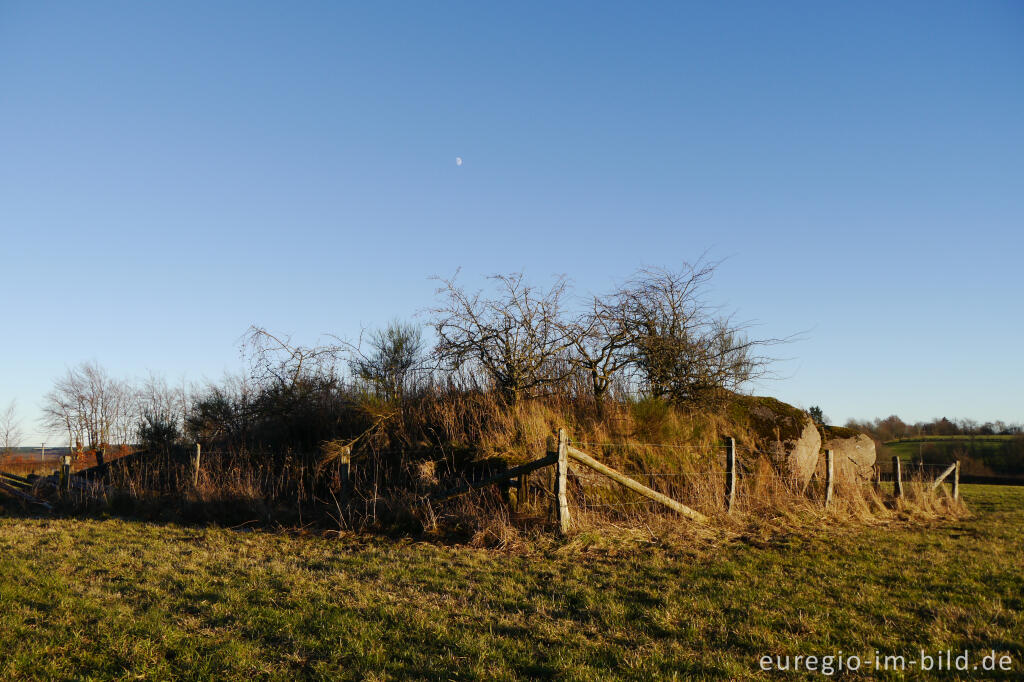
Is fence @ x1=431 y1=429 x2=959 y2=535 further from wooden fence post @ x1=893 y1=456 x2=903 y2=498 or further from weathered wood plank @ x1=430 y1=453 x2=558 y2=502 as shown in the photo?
wooden fence post @ x1=893 y1=456 x2=903 y2=498

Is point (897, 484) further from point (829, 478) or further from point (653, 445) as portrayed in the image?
point (653, 445)

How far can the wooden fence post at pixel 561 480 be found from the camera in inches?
400

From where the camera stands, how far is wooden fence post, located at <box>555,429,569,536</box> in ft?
33.3

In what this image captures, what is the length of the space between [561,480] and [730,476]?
436 cm

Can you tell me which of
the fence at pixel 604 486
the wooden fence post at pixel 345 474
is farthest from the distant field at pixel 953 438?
the wooden fence post at pixel 345 474

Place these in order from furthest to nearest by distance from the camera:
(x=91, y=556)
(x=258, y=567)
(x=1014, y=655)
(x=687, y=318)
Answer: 1. (x=687, y=318)
2. (x=91, y=556)
3. (x=258, y=567)
4. (x=1014, y=655)

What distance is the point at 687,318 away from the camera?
16.2m

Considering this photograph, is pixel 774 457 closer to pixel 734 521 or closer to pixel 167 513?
pixel 734 521

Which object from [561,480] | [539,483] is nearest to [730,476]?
[539,483]

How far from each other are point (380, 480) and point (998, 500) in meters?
21.7

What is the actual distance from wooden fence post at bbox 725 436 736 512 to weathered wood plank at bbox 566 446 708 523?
1.01 m

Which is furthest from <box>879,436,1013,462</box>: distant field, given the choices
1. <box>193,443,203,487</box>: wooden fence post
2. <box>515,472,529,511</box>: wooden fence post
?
<box>193,443,203,487</box>: wooden fence post

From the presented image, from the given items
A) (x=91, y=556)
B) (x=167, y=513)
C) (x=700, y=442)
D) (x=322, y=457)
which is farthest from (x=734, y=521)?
(x=167, y=513)

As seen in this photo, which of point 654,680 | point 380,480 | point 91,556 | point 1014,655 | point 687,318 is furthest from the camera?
point 687,318
